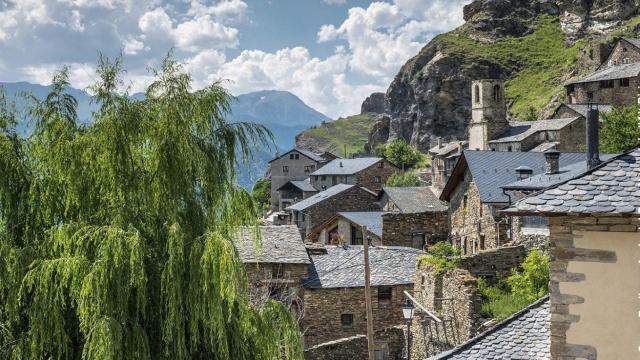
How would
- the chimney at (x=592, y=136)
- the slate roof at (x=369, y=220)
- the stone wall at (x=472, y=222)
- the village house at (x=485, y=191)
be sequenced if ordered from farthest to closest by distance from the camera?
the slate roof at (x=369, y=220) → the village house at (x=485, y=191) → the stone wall at (x=472, y=222) → the chimney at (x=592, y=136)

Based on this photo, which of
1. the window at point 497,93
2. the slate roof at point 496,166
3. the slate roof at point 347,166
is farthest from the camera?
the slate roof at point 347,166

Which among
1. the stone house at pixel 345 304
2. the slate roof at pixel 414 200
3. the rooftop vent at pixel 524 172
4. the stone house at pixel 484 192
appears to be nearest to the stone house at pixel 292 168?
the slate roof at pixel 414 200

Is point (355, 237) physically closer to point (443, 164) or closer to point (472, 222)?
point (472, 222)

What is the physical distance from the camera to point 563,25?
430 feet

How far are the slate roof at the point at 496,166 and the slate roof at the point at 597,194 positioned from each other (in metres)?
24.3

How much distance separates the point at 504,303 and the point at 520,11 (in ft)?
427

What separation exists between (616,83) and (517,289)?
65260 mm

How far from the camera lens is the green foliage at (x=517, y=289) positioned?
1989 cm

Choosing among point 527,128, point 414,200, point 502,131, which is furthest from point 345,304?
point 502,131

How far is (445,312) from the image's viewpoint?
21.9 m

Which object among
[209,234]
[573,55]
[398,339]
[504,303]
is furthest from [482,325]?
[573,55]

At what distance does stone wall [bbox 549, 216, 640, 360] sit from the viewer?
7.07m

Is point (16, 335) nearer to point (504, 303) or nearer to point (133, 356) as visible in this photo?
point (133, 356)

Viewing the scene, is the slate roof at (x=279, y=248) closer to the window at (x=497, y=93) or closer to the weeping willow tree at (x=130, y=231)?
the weeping willow tree at (x=130, y=231)
